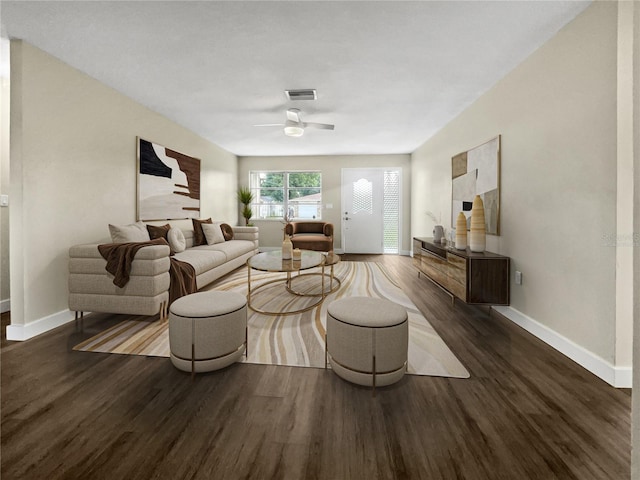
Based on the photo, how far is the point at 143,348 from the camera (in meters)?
2.22

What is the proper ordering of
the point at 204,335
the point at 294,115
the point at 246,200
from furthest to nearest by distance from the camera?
the point at 246,200 < the point at 294,115 < the point at 204,335

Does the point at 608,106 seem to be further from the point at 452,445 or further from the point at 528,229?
the point at 452,445

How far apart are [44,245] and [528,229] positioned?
431 centimetres

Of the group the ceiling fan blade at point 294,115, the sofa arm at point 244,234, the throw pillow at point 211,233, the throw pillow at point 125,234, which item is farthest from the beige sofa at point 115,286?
the sofa arm at point 244,234

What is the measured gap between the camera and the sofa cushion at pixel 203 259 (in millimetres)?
3354

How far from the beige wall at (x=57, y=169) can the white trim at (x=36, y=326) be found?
40 millimetres

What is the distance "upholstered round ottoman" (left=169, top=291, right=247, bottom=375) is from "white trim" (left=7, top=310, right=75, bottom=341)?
155cm

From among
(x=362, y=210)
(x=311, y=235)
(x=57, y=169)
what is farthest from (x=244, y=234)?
(x=57, y=169)

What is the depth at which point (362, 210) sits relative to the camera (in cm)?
705

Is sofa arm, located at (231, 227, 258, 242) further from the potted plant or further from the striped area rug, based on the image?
the striped area rug

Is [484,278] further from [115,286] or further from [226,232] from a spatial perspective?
[226,232]

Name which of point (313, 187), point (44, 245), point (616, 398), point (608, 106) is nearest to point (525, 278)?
point (616, 398)

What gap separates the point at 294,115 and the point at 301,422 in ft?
11.0

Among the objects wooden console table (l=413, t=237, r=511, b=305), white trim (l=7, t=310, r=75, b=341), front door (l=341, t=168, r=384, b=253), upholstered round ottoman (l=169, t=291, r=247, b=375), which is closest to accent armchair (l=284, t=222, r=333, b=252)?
front door (l=341, t=168, r=384, b=253)
